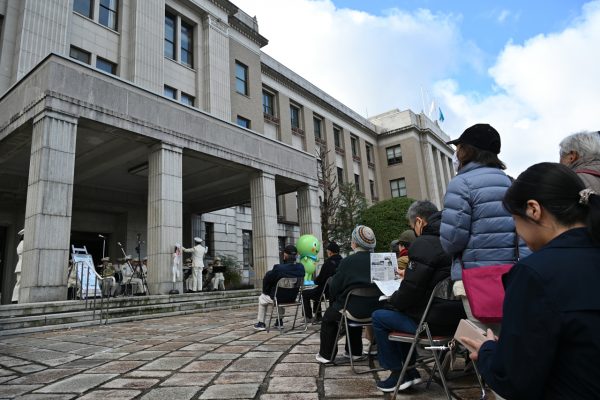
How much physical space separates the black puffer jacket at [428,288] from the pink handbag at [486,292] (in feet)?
2.38

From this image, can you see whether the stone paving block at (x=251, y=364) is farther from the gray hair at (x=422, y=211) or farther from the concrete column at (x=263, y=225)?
the concrete column at (x=263, y=225)

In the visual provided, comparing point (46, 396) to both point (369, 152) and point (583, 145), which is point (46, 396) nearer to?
point (583, 145)

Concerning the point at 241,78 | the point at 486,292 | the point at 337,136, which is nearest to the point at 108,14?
the point at 241,78

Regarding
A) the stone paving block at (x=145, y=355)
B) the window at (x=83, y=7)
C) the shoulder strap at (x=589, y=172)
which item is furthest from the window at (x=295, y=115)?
the shoulder strap at (x=589, y=172)

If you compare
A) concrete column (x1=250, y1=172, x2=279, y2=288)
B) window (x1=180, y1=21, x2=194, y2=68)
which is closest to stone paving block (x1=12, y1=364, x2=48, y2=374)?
concrete column (x1=250, y1=172, x2=279, y2=288)

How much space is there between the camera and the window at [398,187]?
124 feet

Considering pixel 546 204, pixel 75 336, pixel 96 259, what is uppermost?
pixel 96 259

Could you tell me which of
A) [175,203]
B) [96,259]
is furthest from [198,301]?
[96,259]

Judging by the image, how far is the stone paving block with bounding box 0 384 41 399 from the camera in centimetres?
354

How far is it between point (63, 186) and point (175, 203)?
322cm

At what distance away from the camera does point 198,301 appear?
11289mm

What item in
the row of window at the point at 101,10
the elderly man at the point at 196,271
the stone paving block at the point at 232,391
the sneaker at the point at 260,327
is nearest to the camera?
the stone paving block at the point at 232,391

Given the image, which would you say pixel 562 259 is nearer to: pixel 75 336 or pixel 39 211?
pixel 75 336

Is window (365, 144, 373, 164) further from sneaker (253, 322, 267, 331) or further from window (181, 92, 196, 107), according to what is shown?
sneaker (253, 322, 267, 331)
